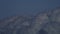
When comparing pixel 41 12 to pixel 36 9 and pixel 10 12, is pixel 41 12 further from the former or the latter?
pixel 10 12

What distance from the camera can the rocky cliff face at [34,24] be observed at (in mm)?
1657

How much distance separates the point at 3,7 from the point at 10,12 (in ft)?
0.37

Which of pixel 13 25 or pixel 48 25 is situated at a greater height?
pixel 13 25

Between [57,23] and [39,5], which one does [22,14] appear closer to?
[39,5]

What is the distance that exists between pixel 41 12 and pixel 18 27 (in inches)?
14.1

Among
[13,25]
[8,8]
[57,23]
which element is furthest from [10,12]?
[57,23]

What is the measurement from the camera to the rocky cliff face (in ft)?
5.44

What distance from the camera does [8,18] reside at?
166 centimetres

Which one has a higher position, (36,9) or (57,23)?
(36,9)

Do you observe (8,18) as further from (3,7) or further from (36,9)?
(36,9)


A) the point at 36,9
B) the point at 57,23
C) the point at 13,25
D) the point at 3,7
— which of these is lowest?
the point at 57,23

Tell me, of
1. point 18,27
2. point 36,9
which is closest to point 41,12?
point 36,9

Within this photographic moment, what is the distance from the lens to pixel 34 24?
5.47 ft

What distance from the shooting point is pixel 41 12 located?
65.4 inches
